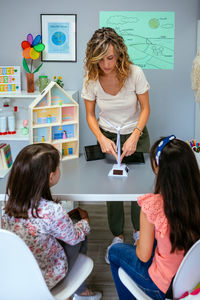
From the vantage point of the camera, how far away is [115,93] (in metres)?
2.34

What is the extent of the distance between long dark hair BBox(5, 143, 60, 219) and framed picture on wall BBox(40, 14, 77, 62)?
2057mm

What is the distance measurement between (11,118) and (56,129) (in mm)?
1075

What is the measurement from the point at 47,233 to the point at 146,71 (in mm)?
2239

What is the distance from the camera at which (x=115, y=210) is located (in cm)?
256

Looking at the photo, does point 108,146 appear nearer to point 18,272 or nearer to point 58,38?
point 18,272

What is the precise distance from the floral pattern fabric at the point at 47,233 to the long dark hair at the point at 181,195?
0.42 meters

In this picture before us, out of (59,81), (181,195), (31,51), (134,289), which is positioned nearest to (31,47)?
(31,51)

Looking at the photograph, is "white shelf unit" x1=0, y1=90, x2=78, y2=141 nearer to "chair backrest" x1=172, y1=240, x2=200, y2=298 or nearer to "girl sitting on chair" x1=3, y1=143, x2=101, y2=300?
"girl sitting on chair" x1=3, y1=143, x2=101, y2=300

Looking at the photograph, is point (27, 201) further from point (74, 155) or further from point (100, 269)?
point (100, 269)

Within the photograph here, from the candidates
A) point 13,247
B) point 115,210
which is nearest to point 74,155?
point 115,210

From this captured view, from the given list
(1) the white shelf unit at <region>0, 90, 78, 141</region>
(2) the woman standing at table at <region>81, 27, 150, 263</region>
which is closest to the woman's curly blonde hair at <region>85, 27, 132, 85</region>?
(2) the woman standing at table at <region>81, 27, 150, 263</region>

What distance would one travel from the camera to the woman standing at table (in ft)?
7.05

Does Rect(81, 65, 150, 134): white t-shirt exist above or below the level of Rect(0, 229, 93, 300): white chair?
above

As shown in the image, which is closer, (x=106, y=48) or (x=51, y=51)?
(x=106, y=48)
